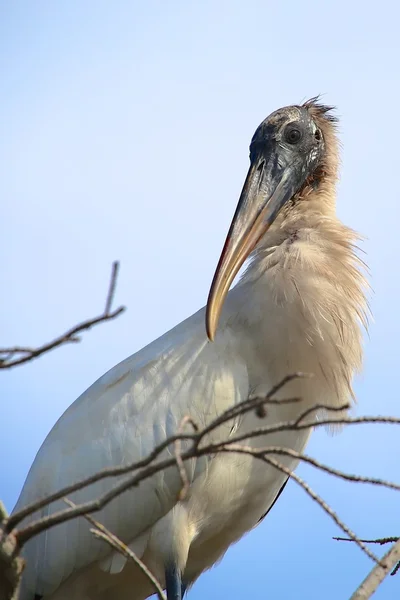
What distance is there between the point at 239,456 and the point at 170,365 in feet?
1.67

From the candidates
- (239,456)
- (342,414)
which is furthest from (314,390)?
(239,456)

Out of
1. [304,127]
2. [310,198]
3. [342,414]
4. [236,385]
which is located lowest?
[342,414]

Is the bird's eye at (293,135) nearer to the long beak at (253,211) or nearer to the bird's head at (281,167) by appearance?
the bird's head at (281,167)

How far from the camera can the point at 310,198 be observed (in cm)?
490

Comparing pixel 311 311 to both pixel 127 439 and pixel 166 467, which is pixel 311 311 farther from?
pixel 166 467

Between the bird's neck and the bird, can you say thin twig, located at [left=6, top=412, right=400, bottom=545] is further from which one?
the bird's neck

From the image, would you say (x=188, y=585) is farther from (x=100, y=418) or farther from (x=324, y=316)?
(x=324, y=316)

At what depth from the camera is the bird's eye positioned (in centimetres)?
508

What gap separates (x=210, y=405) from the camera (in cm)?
421

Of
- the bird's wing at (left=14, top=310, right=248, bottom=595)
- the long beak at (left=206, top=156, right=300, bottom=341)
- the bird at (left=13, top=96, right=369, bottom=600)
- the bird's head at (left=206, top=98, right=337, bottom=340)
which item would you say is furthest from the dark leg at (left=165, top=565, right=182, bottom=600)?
the bird's head at (left=206, top=98, right=337, bottom=340)

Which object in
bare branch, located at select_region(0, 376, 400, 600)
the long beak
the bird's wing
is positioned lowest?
bare branch, located at select_region(0, 376, 400, 600)

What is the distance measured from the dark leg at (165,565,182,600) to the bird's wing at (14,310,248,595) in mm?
216

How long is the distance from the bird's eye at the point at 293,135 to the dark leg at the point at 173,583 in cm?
226

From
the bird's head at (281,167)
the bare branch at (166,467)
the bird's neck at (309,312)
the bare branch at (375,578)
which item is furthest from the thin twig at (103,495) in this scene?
the bird's head at (281,167)
